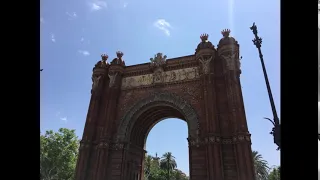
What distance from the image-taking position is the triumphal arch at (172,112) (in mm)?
16047

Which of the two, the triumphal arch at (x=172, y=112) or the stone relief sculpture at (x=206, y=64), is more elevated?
the stone relief sculpture at (x=206, y=64)

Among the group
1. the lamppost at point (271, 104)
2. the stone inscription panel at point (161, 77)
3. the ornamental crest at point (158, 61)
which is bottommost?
the lamppost at point (271, 104)

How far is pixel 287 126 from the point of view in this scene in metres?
2.06

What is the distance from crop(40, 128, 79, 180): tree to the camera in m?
36.2

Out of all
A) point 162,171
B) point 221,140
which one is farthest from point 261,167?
point 221,140

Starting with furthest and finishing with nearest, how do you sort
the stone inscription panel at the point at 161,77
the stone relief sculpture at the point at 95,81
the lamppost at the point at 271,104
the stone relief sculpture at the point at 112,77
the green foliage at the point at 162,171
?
the green foliage at the point at 162,171 → the stone relief sculpture at the point at 95,81 → the stone relief sculpture at the point at 112,77 → the stone inscription panel at the point at 161,77 → the lamppost at the point at 271,104

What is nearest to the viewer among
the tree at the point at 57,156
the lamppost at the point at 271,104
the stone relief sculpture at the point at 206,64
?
the lamppost at the point at 271,104

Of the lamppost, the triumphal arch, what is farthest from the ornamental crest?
the lamppost

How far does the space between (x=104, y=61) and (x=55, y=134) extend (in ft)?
78.1

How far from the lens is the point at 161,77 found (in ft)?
69.8

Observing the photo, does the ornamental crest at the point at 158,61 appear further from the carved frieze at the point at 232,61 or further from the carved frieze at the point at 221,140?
the carved frieze at the point at 221,140

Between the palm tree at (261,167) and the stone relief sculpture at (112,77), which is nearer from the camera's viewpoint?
the stone relief sculpture at (112,77)

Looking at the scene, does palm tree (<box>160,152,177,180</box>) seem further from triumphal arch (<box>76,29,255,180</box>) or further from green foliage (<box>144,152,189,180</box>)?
triumphal arch (<box>76,29,255,180</box>)

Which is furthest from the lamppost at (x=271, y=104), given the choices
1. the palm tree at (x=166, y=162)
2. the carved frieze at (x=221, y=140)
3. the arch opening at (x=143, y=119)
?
the palm tree at (x=166, y=162)
